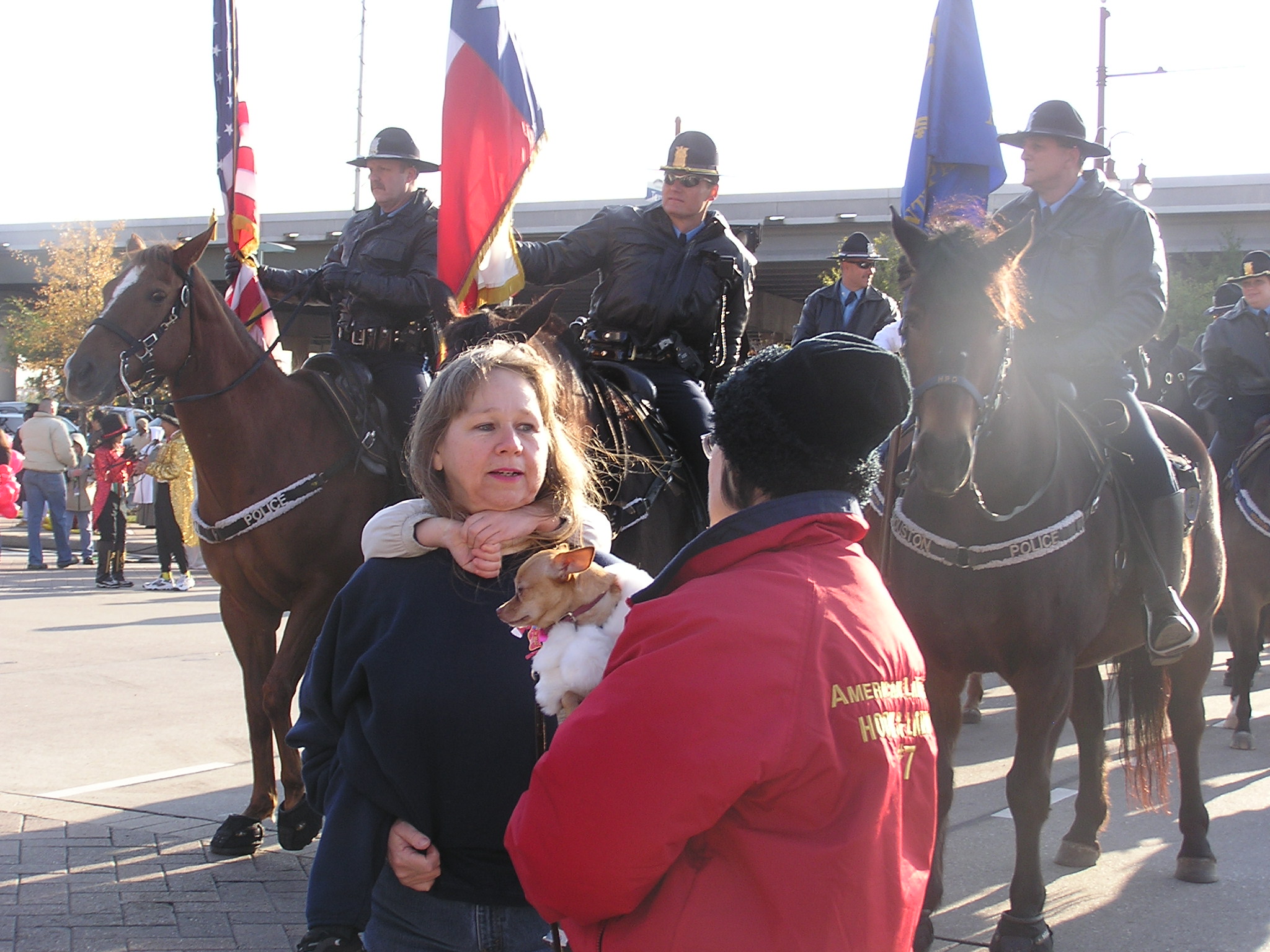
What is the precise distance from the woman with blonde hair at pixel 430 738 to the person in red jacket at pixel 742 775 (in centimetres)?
59

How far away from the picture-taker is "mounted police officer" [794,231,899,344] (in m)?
8.57

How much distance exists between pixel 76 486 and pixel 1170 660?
57.2ft

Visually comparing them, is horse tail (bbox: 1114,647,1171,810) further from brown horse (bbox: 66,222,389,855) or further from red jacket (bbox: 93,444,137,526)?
red jacket (bbox: 93,444,137,526)

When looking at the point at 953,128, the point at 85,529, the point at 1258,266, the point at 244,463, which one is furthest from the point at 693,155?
the point at 85,529

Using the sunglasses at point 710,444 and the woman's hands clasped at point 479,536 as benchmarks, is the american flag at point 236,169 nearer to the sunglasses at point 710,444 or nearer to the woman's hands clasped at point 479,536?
the woman's hands clasped at point 479,536

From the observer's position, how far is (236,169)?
6320 mm

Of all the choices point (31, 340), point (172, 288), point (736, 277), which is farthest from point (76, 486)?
point (31, 340)

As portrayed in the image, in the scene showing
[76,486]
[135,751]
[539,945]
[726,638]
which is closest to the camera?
[726,638]

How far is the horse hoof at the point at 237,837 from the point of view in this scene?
507 cm

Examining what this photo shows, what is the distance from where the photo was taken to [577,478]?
258 centimetres

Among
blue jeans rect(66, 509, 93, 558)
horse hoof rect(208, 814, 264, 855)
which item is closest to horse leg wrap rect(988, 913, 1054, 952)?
horse hoof rect(208, 814, 264, 855)

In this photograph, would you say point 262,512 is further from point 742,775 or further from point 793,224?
point 793,224

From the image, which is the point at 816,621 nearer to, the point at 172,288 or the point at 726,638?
the point at 726,638

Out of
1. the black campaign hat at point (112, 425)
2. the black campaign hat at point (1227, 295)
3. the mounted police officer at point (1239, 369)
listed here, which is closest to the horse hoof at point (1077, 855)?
the mounted police officer at point (1239, 369)
